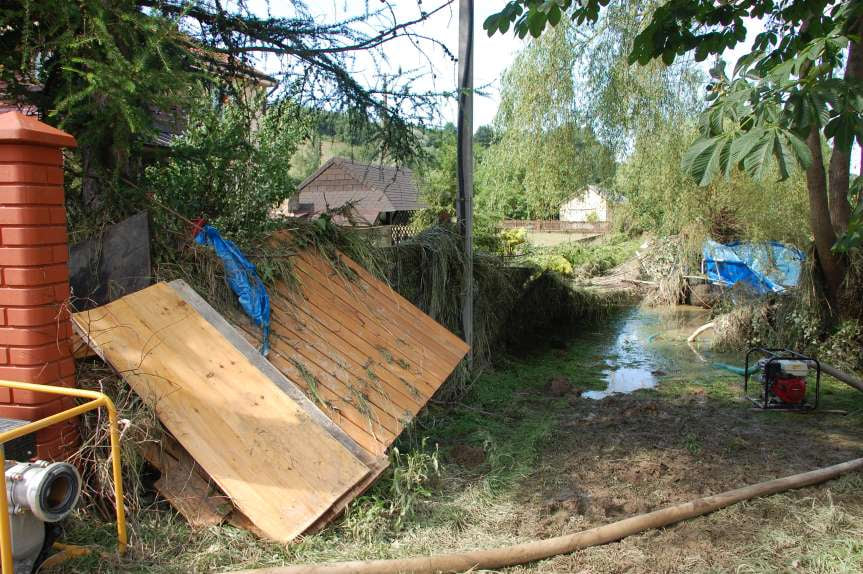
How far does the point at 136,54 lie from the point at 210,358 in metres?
2.12

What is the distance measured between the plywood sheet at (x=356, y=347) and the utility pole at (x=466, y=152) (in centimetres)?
201

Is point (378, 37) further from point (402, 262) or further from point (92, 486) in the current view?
point (92, 486)

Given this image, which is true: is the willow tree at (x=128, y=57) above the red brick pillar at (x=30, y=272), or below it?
above

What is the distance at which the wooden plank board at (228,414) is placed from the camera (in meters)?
3.53

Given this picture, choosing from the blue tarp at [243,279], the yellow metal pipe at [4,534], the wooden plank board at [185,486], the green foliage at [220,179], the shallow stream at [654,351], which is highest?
the green foliage at [220,179]

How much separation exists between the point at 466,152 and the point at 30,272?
5442 millimetres

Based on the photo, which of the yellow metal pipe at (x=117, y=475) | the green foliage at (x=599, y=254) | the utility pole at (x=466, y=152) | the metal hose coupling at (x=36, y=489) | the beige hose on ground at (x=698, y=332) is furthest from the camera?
the green foliage at (x=599, y=254)

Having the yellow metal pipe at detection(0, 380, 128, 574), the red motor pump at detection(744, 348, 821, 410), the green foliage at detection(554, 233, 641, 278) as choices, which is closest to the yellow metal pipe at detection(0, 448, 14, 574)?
the yellow metal pipe at detection(0, 380, 128, 574)

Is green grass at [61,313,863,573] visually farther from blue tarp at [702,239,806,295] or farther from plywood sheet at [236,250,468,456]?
blue tarp at [702,239,806,295]

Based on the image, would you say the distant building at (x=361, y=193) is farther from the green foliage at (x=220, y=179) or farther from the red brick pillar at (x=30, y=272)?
the red brick pillar at (x=30, y=272)

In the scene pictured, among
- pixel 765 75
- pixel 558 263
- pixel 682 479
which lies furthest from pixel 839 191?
pixel 558 263

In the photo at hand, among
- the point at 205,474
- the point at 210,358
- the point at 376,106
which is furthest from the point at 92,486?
the point at 376,106

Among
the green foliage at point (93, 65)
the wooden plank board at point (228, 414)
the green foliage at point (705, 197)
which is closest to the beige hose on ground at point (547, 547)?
the wooden plank board at point (228, 414)

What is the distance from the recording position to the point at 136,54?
4285mm
